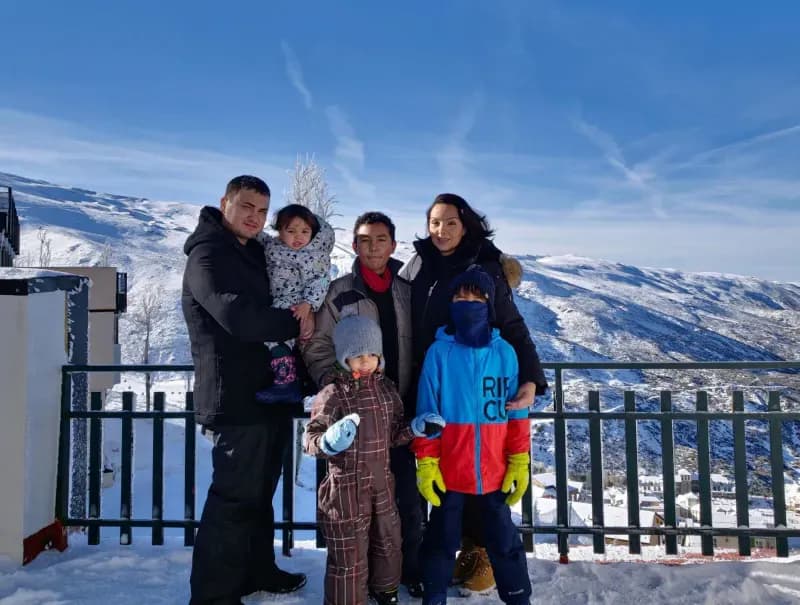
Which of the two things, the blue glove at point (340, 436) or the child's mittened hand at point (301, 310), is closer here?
the blue glove at point (340, 436)

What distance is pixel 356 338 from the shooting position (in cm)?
241

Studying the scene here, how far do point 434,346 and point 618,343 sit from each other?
102728 millimetres

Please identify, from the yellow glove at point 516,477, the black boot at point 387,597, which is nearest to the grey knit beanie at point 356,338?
the yellow glove at point 516,477

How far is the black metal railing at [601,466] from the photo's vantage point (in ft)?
10.8

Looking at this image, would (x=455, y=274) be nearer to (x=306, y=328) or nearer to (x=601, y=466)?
(x=306, y=328)

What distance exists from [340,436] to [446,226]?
122 cm

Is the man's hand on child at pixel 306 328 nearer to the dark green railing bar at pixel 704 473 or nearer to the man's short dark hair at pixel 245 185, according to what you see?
the man's short dark hair at pixel 245 185

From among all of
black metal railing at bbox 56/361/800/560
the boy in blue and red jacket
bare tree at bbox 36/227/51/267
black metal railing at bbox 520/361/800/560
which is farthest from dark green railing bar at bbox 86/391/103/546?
bare tree at bbox 36/227/51/267

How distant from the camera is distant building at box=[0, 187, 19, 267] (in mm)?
25984

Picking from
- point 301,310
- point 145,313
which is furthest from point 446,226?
point 145,313

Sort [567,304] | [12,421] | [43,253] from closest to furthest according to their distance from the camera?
1. [12,421]
2. [43,253]
3. [567,304]

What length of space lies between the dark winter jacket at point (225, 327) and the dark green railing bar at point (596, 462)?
77.9 inches

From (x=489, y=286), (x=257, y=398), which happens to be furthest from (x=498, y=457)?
(x=257, y=398)

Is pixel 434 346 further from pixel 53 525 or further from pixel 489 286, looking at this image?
pixel 53 525
